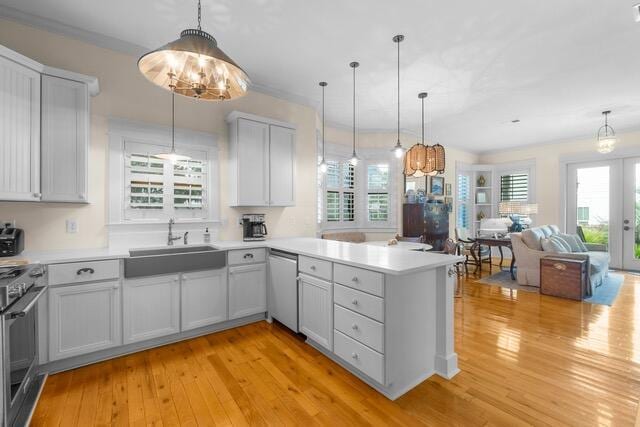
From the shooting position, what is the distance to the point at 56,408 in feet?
5.96

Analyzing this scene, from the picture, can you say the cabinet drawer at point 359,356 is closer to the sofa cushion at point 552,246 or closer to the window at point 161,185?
the window at point 161,185

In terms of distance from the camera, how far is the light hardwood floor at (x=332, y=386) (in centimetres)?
174

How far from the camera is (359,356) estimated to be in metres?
2.03

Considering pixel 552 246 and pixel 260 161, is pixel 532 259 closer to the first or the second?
pixel 552 246

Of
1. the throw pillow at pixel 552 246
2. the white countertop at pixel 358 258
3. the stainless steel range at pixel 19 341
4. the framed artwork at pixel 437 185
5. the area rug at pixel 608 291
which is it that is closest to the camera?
the stainless steel range at pixel 19 341

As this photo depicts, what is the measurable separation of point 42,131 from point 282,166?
2.24 m

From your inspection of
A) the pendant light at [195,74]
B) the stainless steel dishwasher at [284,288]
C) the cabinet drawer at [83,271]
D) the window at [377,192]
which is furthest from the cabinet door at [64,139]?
the window at [377,192]

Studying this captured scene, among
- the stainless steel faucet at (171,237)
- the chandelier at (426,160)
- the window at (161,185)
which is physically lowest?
the stainless steel faucet at (171,237)

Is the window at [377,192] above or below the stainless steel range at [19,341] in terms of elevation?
above

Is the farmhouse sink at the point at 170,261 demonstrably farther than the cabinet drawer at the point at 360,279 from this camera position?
Yes

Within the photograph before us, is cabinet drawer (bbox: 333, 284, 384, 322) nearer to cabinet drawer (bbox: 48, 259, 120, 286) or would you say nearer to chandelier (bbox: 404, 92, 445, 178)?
cabinet drawer (bbox: 48, 259, 120, 286)

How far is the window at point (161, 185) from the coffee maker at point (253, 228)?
1.64ft

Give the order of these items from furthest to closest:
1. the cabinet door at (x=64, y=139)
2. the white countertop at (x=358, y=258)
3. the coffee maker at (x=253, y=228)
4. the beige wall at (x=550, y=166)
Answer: the beige wall at (x=550, y=166)
the coffee maker at (x=253, y=228)
the cabinet door at (x=64, y=139)
the white countertop at (x=358, y=258)

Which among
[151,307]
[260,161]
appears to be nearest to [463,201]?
[260,161]
